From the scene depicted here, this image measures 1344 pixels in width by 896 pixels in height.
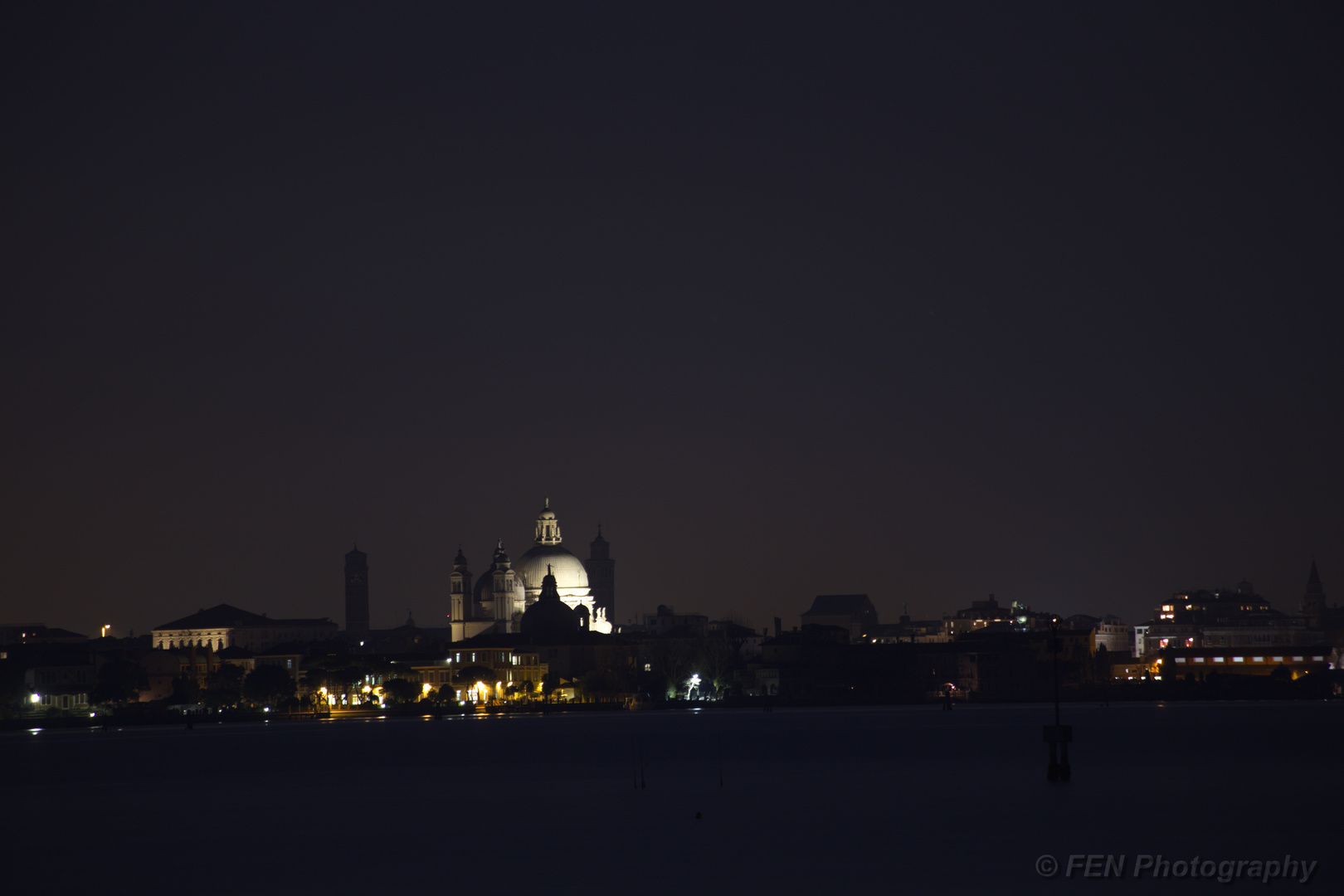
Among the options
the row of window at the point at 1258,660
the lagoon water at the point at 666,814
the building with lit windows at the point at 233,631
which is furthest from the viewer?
the building with lit windows at the point at 233,631

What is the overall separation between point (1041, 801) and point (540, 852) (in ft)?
Answer: 44.5

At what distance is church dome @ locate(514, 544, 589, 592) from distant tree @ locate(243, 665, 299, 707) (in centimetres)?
3733

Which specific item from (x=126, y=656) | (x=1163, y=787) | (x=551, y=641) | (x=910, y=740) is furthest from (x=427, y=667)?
(x=1163, y=787)

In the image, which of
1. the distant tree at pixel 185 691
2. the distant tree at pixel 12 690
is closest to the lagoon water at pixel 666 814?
the distant tree at pixel 12 690

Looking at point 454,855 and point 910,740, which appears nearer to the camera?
point 454,855

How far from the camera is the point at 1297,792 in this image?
42.3 metres

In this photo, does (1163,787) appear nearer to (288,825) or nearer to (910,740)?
(288,825)

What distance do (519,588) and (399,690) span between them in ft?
101

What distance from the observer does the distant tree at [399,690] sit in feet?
382

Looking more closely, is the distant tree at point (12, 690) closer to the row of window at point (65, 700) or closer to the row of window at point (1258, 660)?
the row of window at point (65, 700)

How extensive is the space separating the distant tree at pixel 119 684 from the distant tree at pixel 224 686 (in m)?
4.36

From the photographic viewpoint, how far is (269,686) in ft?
362

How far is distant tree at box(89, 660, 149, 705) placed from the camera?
4294 inches

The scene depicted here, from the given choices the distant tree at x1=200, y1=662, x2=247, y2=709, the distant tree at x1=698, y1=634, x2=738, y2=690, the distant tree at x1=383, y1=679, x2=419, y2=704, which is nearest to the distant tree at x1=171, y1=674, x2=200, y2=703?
the distant tree at x1=200, y1=662, x2=247, y2=709
